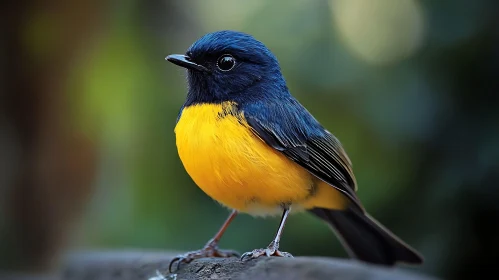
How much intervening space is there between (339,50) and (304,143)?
6.52ft

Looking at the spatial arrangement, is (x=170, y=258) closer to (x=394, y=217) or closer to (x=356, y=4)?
(x=394, y=217)

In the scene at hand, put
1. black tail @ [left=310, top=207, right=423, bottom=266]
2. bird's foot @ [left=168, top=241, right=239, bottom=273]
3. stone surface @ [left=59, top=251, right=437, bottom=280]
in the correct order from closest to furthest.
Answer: stone surface @ [left=59, top=251, right=437, bottom=280] < bird's foot @ [left=168, top=241, right=239, bottom=273] < black tail @ [left=310, top=207, right=423, bottom=266]

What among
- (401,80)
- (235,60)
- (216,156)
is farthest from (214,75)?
(401,80)

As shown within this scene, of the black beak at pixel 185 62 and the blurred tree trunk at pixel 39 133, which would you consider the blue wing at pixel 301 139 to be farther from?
the blurred tree trunk at pixel 39 133

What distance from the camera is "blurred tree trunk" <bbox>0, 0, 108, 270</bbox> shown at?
18.2 ft

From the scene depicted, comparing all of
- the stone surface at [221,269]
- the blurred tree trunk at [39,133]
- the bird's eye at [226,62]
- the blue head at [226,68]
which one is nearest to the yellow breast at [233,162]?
the blue head at [226,68]

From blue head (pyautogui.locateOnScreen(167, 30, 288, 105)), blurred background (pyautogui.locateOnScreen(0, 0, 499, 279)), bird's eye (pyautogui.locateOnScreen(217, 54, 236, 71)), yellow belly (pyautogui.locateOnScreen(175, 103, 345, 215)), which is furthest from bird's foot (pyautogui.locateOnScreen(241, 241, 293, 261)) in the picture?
blurred background (pyautogui.locateOnScreen(0, 0, 499, 279))

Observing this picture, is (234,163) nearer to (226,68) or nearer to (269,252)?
(269,252)

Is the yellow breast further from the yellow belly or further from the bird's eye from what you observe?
the bird's eye

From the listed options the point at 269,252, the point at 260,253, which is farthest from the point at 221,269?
the point at 269,252

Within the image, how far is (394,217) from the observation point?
453cm

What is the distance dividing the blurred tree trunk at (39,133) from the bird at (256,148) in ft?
8.36

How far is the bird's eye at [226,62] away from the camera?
134 inches

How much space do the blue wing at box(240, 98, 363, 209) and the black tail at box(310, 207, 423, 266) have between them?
202 mm
